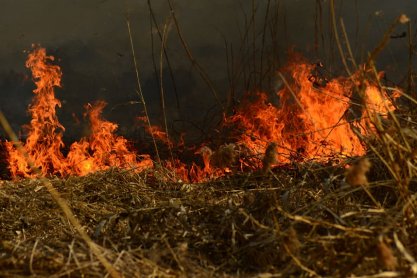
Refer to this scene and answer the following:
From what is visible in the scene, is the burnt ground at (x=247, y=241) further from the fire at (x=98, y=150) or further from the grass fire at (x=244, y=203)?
the fire at (x=98, y=150)

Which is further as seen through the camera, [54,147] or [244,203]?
[54,147]

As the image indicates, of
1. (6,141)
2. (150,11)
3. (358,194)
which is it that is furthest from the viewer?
(6,141)

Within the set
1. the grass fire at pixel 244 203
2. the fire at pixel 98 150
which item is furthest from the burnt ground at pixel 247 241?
the fire at pixel 98 150

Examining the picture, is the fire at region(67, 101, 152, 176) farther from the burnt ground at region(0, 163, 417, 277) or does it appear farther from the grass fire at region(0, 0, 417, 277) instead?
the burnt ground at region(0, 163, 417, 277)

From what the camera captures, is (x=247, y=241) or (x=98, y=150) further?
(x=98, y=150)

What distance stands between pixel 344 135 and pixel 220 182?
1.15m

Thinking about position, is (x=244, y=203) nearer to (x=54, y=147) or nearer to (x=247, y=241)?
(x=247, y=241)

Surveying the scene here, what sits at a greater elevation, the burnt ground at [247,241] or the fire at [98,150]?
the burnt ground at [247,241]

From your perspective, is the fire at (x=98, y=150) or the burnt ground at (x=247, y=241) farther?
the fire at (x=98, y=150)

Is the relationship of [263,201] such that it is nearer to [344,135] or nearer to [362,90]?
[362,90]

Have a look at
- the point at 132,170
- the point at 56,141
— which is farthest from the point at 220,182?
the point at 56,141

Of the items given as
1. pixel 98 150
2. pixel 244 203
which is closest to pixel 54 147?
pixel 98 150

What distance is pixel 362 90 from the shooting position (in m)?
1.38

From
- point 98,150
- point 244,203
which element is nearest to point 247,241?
point 244,203
